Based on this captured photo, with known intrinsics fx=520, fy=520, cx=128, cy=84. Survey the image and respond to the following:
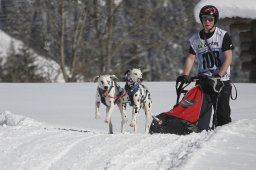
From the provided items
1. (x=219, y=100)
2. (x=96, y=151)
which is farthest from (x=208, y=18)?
(x=96, y=151)

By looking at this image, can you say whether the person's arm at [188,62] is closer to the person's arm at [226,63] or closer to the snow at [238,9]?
the person's arm at [226,63]

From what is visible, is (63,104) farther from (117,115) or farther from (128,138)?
(128,138)

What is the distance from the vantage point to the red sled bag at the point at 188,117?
273 inches

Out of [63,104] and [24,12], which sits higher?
[24,12]

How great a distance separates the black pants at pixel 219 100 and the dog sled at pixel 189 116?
5 cm

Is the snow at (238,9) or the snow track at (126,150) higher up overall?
the snow at (238,9)

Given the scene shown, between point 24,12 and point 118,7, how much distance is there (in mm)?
6637

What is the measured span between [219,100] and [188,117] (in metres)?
0.53

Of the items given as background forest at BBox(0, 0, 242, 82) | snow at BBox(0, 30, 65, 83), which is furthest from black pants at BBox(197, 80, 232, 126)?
snow at BBox(0, 30, 65, 83)

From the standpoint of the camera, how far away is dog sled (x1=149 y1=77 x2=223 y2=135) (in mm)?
6930

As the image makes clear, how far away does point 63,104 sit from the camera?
44.9 feet

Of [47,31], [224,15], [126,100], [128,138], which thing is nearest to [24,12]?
[47,31]

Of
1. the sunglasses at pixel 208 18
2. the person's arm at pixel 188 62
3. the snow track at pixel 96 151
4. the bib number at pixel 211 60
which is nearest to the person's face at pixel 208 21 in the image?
the sunglasses at pixel 208 18

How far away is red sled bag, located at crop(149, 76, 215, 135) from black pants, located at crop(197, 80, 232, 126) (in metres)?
0.05
